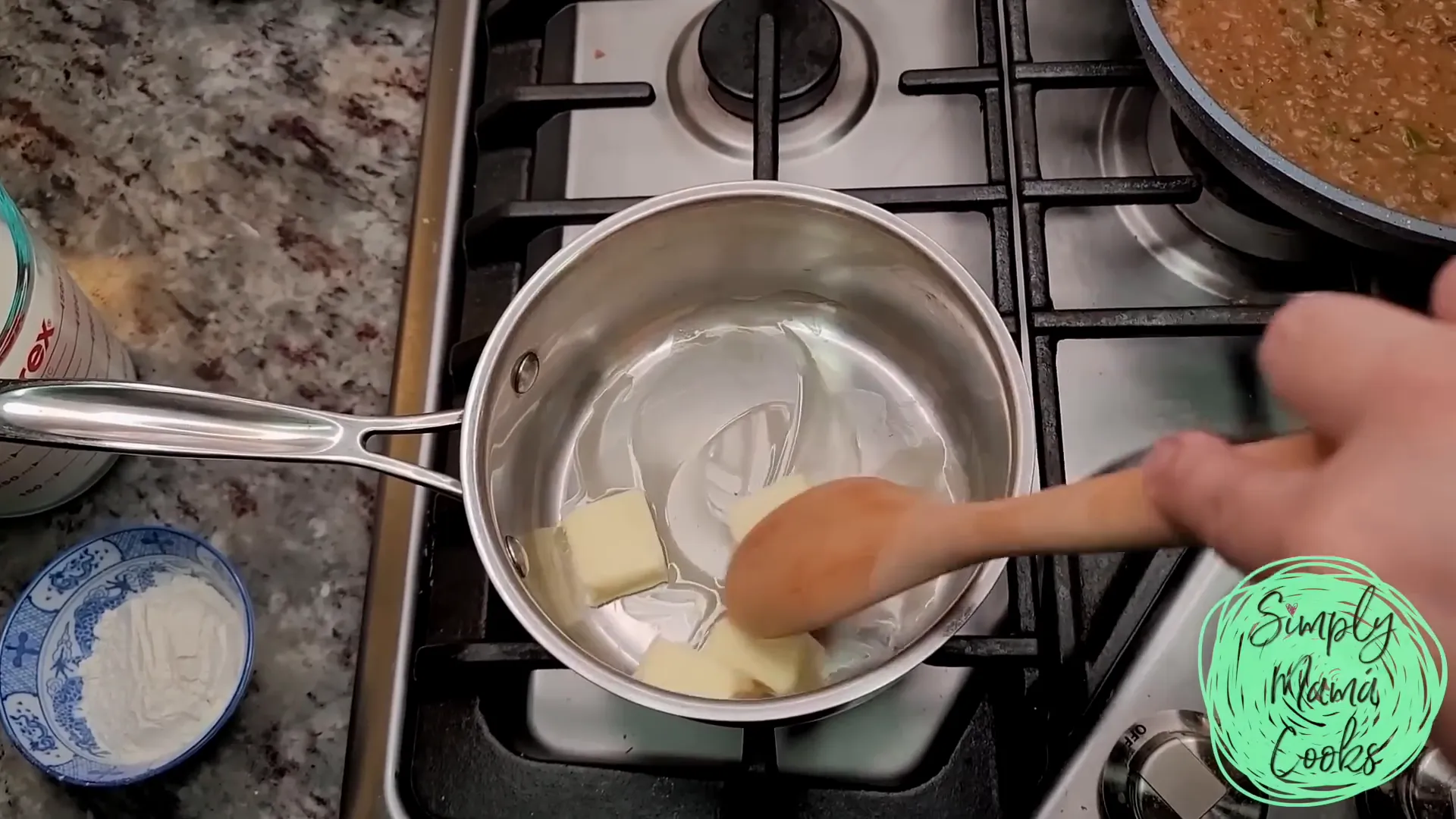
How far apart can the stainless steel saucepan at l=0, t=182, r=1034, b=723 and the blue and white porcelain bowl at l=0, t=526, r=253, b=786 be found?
13 centimetres

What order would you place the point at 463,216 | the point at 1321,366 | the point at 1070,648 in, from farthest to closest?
the point at 463,216
the point at 1070,648
the point at 1321,366

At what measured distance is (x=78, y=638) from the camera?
0.55 metres

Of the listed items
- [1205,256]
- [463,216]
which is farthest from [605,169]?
[1205,256]

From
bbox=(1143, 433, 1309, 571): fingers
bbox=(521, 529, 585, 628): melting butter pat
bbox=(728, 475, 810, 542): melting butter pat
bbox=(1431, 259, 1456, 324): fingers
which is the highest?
bbox=(1431, 259, 1456, 324): fingers

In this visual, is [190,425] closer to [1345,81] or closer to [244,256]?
[244,256]

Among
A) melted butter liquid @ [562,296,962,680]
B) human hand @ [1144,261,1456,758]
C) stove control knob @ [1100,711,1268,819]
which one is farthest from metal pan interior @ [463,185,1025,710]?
human hand @ [1144,261,1456,758]

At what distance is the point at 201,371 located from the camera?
0.62m

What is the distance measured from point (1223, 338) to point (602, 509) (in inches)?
13.8

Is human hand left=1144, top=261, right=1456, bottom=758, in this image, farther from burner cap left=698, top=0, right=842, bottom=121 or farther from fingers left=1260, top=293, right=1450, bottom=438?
burner cap left=698, top=0, right=842, bottom=121

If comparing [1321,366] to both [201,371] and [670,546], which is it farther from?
[201,371]

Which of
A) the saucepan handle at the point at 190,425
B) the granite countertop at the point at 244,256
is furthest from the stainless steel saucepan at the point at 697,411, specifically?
the granite countertop at the point at 244,256

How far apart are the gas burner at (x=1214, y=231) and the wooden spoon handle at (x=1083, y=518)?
0.88 feet

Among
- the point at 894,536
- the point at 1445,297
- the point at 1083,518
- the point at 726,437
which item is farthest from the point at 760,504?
the point at 1445,297

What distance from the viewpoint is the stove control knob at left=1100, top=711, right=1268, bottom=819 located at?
1.33 feet
